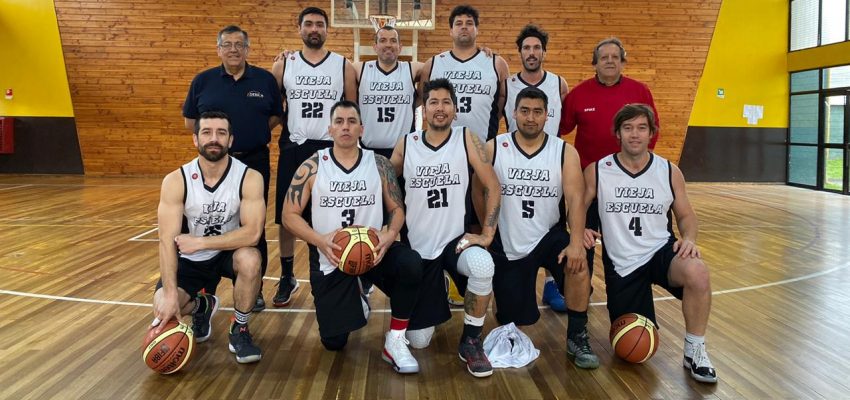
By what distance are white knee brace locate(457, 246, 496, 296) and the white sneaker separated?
1.49 ft

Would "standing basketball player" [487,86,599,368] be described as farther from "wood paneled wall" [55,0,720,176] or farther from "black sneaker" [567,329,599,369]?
"wood paneled wall" [55,0,720,176]

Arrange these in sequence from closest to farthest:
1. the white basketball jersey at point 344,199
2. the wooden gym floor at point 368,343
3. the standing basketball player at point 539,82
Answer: the wooden gym floor at point 368,343 < the white basketball jersey at point 344,199 < the standing basketball player at point 539,82

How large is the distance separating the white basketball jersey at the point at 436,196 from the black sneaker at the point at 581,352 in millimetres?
844

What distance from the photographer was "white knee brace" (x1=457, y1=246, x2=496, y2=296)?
306 centimetres

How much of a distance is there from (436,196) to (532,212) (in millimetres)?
550

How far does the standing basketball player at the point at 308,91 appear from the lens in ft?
13.3

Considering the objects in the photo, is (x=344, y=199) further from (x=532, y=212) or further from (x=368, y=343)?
(x=532, y=212)

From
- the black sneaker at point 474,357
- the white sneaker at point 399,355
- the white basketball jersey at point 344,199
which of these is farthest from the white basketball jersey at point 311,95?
the black sneaker at point 474,357

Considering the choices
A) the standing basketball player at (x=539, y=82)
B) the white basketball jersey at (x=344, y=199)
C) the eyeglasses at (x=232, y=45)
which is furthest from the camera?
the standing basketball player at (x=539, y=82)

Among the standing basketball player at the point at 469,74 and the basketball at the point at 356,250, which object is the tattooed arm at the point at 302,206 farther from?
the standing basketball player at the point at 469,74

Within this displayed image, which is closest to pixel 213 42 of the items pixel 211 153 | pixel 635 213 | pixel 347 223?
pixel 211 153

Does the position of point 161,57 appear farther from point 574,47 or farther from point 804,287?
point 804,287

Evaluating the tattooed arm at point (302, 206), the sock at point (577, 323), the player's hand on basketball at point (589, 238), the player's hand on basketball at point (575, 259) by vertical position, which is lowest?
the sock at point (577, 323)

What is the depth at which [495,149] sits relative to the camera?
3422 mm
